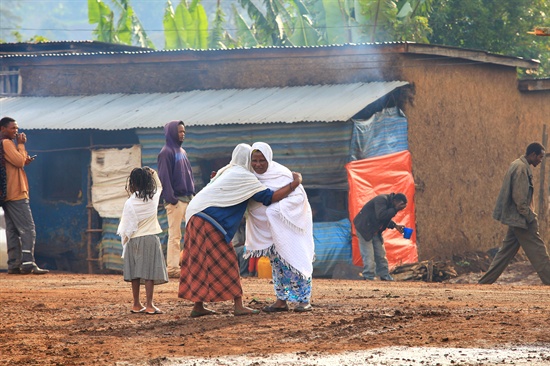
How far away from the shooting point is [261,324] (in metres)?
8.73

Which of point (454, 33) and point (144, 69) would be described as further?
point (454, 33)

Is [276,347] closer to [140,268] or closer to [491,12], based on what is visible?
[140,268]

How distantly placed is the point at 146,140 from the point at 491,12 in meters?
11.9

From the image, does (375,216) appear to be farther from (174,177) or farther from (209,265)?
(209,265)

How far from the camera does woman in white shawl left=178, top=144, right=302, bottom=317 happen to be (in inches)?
358

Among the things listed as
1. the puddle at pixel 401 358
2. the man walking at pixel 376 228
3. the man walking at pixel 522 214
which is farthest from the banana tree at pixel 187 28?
the puddle at pixel 401 358

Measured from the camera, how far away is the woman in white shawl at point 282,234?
9.29 m

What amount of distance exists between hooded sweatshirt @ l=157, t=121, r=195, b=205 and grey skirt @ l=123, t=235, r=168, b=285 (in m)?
3.67

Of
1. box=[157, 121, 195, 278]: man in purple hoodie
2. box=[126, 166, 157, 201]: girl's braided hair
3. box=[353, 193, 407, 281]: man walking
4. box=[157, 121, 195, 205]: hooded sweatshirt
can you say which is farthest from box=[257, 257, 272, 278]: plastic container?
box=[126, 166, 157, 201]: girl's braided hair

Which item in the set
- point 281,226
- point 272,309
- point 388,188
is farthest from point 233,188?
point 388,188

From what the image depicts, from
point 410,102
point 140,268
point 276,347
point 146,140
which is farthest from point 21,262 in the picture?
point 276,347

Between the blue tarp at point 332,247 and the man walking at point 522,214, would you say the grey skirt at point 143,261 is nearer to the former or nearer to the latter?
the man walking at point 522,214

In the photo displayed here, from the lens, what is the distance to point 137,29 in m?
32.3

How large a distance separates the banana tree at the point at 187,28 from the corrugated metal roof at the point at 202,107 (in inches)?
284
